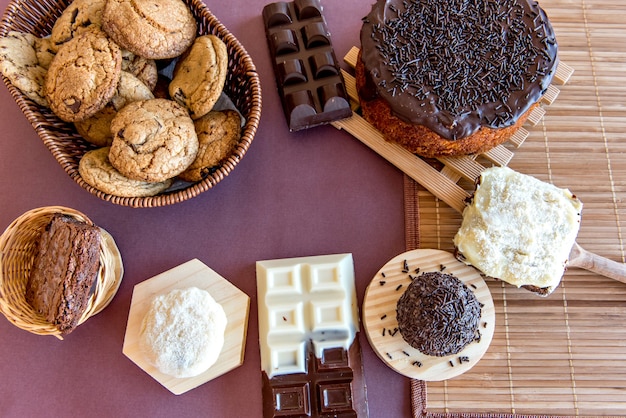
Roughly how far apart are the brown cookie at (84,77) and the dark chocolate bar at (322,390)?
3.42ft

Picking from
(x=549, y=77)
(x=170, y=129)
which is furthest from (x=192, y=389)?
(x=549, y=77)

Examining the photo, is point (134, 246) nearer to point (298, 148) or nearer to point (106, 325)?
point (106, 325)

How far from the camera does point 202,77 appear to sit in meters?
1.63

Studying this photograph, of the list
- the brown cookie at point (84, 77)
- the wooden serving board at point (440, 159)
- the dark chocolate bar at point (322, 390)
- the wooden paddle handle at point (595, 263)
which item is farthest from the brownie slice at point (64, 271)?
the wooden paddle handle at point (595, 263)

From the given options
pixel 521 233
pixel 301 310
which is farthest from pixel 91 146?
pixel 521 233

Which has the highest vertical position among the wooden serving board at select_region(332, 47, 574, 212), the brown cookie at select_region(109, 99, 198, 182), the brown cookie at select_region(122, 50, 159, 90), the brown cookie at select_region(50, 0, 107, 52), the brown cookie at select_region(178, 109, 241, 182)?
the brown cookie at select_region(50, 0, 107, 52)

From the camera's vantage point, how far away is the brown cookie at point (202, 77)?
1.62 m

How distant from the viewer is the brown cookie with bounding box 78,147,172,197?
5.05 ft

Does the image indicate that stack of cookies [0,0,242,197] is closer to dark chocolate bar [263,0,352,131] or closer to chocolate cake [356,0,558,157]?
dark chocolate bar [263,0,352,131]

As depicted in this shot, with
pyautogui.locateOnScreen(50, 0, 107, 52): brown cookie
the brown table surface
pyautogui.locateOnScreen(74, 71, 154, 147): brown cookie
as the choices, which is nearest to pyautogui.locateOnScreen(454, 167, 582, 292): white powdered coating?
the brown table surface

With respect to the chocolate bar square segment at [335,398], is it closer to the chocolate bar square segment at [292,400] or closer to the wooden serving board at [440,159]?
the chocolate bar square segment at [292,400]

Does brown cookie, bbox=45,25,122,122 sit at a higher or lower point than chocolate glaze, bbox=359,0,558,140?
higher

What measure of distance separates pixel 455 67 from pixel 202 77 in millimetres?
827

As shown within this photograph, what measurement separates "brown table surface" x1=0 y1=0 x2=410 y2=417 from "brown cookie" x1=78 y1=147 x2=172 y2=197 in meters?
0.30
